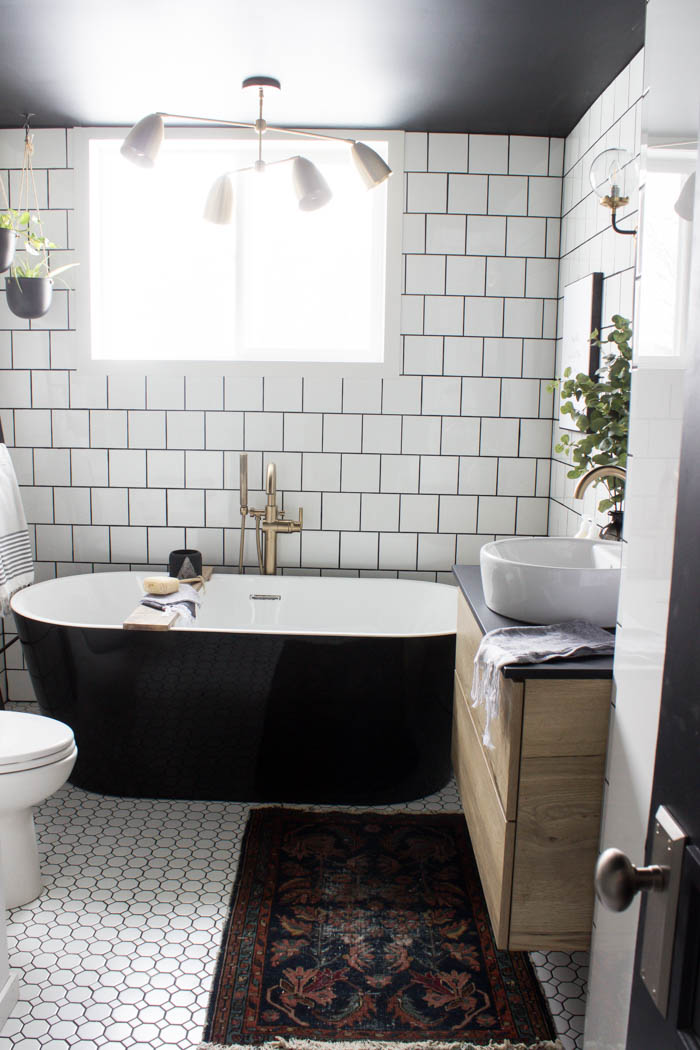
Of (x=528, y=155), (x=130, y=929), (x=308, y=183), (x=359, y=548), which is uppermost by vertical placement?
(x=528, y=155)

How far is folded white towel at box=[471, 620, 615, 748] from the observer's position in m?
1.84

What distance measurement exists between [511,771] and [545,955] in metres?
0.84

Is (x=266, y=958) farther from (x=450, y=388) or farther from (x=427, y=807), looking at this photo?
(x=450, y=388)

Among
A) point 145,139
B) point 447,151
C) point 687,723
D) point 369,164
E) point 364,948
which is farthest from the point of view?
point 447,151

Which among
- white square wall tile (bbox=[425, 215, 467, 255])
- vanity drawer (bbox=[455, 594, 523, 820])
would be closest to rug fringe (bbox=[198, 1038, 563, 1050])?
vanity drawer (bbox=[455, 594, 523, 820])

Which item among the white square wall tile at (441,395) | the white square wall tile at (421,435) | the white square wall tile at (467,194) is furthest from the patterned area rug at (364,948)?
the white square wall tile at (467,194)

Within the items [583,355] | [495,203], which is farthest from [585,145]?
[583,355]

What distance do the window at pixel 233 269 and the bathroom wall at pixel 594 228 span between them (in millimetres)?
820

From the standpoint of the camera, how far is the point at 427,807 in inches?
122

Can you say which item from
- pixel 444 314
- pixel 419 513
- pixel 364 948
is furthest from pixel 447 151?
pixel 364 948

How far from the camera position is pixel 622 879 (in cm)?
77

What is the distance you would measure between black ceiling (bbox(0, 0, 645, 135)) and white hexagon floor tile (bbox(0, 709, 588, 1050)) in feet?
8.64

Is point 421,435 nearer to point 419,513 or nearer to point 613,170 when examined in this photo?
point 419,513

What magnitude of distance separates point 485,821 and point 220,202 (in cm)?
245
